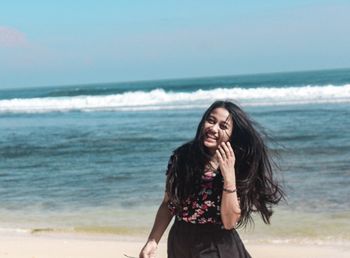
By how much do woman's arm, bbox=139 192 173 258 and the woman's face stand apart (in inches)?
13.2

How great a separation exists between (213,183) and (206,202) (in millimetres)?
92

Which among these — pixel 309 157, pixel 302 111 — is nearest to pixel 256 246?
pixel 309 157

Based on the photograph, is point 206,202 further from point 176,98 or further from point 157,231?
point 176,98

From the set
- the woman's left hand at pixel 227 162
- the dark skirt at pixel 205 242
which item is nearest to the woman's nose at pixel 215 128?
the woman's left hand at pixel 227 162

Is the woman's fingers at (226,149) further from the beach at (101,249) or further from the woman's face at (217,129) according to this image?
the beach at (101,249)

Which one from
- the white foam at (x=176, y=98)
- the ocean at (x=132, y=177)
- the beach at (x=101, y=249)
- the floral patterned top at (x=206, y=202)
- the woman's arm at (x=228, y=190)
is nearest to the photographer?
the woman's arm at (x=228, y=190)

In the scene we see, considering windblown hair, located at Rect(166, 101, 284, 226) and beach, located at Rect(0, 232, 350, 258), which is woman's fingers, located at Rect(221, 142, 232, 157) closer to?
windblown hair, located at Rect(166, 101, 284, 226)

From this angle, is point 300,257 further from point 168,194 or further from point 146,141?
point 146,141

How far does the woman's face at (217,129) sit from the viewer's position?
2850mm

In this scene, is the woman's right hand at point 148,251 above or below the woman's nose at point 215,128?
below

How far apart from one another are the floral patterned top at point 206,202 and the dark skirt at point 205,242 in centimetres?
4

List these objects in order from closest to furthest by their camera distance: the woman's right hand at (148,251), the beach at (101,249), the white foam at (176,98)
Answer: the woman's right hand at (148,251), the beach at (101,249), the white foam at (176,98)

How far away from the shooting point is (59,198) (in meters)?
10.0

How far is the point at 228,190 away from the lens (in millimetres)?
2693
